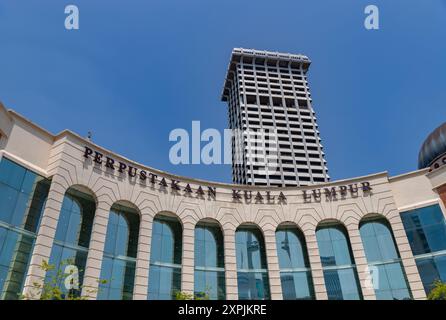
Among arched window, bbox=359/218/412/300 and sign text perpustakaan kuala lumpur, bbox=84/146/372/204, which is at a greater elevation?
sign text perpustakaan kuala lumpur, bbox=84/146/372/204

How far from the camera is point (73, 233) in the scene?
90.2ft

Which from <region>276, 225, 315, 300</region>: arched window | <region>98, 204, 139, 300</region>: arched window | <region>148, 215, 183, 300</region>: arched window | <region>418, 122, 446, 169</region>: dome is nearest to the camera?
<region>98, 204, 139, 300</region>: arched window

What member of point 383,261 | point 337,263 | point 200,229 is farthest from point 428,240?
point 200,229

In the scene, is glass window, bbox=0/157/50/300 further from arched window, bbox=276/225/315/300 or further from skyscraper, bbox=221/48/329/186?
skyscraper, bbox=221/48/329/186

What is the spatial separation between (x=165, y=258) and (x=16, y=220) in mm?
12326

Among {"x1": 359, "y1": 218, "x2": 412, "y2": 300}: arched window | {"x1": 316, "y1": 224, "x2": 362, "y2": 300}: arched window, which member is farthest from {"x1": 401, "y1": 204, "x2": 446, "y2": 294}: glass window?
{"x1": 316, "y1": 224, "x2": 362, "y2": 300}: arched window

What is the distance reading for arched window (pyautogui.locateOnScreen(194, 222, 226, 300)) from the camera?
3155 centimetres

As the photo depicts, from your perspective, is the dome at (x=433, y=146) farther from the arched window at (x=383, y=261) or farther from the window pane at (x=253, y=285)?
the window pane at (x=253, y=285)

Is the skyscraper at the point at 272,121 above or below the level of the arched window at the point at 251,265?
above

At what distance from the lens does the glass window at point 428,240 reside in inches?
1230

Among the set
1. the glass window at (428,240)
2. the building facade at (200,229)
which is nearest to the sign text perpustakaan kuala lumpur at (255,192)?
the building facade at (200,229)

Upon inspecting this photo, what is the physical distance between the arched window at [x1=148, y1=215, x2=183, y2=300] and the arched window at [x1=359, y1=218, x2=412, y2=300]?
57.2ft

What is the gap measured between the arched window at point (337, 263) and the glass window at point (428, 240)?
5531 millimetres
